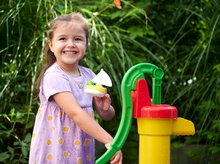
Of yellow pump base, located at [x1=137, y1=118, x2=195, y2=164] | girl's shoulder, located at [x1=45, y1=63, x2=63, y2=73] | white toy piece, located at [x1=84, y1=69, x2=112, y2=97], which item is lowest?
yellow pump base, located at [x1=137, y1=118, x2=195, y2=164]

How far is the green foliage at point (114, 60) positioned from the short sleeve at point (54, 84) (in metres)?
1.12

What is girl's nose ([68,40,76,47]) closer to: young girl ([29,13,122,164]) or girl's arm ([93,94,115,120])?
young girl ([29,13,122,164])

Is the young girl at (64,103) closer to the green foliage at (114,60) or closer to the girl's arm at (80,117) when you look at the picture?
the girl's arm at (80,117)

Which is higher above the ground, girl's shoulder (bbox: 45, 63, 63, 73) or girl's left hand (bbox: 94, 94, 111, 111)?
girl's shoulder (bbox: 45, 63, 63, 73)

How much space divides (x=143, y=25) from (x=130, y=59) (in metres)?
0.54

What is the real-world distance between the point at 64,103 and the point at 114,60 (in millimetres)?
1782

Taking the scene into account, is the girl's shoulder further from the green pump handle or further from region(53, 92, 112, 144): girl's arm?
the green pump handle

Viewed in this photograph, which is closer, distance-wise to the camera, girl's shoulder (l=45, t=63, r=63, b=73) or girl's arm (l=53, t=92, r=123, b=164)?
girl's arm (l=53, t=92, r=123, b=164)

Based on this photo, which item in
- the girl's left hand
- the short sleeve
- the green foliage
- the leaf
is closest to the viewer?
the short sleeve

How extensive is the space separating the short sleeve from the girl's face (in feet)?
0.26

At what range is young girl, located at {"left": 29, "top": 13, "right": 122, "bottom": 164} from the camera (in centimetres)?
274

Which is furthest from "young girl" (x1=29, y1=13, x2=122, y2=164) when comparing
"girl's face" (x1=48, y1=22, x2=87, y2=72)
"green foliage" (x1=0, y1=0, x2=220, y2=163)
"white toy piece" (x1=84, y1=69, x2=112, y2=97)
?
"green foliage" (x1=0, y1=0, x2=220, y2=163)

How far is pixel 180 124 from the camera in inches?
99.1

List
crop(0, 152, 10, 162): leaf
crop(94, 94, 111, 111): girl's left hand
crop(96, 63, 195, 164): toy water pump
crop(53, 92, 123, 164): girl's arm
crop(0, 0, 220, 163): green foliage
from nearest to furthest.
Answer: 1. crop(96, 63, 195, 164): toy water pump
2. crop(53, 92, 123, 164): girl's arm
3. crop(94, 94, 111, 111): girl's left hand
4. crop(0, 152, 10, 162): leaf
5. crop(0, 0, 220, 163): green foliage
